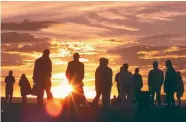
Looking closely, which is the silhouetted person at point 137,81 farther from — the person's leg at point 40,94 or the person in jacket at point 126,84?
the person's leg at point 40,94

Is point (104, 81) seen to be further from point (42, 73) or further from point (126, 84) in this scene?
point (42, 73)

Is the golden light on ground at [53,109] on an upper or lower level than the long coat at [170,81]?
lower

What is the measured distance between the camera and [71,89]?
22859mm

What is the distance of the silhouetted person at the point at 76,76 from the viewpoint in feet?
74.3

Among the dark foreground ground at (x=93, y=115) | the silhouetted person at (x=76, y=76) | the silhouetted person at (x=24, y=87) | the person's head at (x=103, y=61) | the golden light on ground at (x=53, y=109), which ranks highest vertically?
the person's head at (x=103, y=61)

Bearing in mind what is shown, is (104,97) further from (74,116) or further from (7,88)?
(7,88)

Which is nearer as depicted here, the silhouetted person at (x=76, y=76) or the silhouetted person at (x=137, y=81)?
the silhouetted person at (x=76, y=76)

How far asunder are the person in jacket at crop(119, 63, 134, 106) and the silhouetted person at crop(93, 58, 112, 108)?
75.5 inches

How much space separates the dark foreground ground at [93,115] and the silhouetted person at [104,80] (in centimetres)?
178

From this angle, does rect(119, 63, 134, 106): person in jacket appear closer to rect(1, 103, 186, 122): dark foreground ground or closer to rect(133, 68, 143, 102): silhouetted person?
rect(133, 68, 143, 102): silhouetted person

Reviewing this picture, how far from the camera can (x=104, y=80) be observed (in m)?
24.2

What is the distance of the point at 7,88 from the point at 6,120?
13.9 metres

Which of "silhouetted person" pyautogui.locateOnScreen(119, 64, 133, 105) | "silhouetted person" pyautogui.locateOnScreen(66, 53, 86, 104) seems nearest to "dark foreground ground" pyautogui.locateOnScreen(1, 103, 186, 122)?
"silhouetted person" pyautogui.locateOnScreen(66, 53, 86, 104)

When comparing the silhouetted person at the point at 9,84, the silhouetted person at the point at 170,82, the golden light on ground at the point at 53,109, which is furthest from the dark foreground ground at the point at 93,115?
the silhouetted person at the point at 9,84
